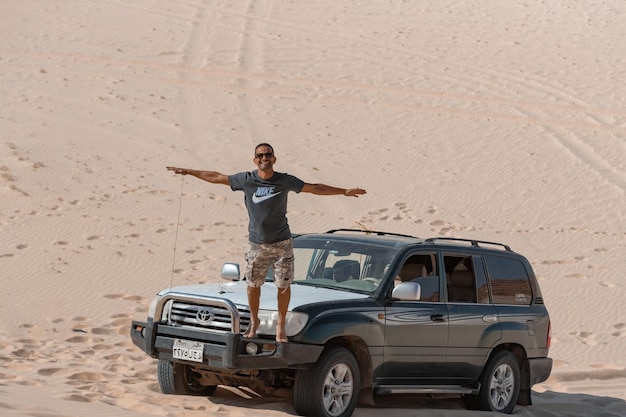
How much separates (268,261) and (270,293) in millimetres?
527

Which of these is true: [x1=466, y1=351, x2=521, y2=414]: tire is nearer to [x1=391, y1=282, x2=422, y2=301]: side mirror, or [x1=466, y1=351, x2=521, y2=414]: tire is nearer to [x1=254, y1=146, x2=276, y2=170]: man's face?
[x1=391, y1=282, x2=422, y2=301]: side mirror

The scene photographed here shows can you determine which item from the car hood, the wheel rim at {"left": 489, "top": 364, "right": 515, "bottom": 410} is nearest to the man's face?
the car hood

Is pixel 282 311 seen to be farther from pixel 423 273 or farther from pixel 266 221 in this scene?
pixel 423 273

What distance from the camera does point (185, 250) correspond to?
1883 centimetres

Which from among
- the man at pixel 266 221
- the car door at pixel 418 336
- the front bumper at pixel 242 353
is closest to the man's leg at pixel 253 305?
the man at pixel 266 221

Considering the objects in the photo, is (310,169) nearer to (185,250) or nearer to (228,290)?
(185,250)

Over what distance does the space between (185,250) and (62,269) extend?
2.31 metres

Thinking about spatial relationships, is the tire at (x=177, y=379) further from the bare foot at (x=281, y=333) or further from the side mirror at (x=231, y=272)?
the bare foot at (x=281, y=333)

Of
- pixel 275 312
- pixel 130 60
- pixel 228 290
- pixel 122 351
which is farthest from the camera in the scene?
pixel 130 60

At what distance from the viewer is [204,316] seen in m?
8.96

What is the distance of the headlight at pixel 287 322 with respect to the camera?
342 inches

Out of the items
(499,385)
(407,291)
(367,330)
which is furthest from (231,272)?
(499,385)

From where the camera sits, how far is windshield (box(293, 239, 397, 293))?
973 cm

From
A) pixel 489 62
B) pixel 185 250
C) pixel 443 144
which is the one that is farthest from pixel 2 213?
pixel 489 62
